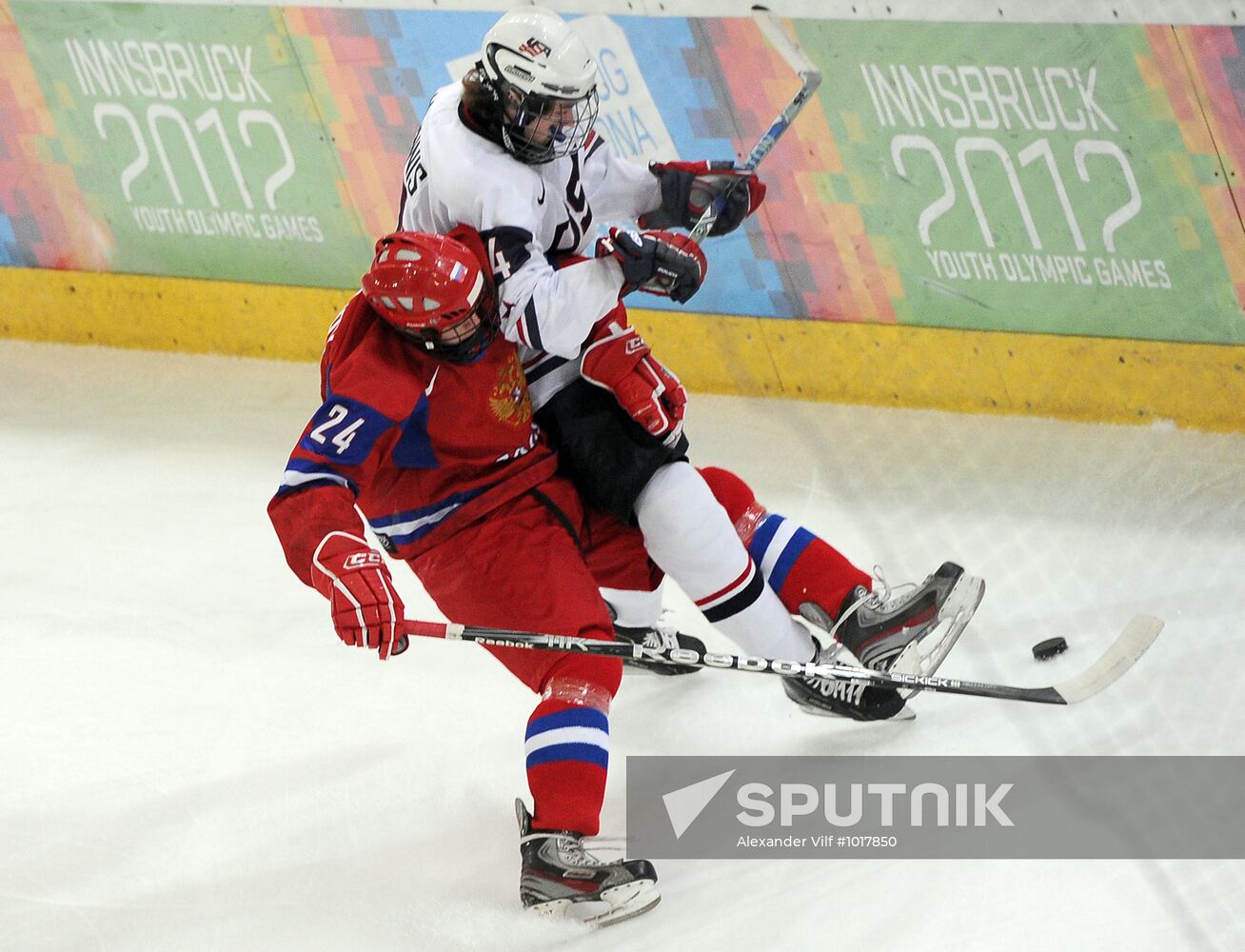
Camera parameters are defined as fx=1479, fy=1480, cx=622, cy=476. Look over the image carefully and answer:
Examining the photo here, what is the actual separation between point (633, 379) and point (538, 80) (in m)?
0.50

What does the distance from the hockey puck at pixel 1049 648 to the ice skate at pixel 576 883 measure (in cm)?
98

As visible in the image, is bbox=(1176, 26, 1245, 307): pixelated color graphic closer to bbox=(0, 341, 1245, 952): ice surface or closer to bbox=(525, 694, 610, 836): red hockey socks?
bbox=(0, 341, 1245, 952): ice surface

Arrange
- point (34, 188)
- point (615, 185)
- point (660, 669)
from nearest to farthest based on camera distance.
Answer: point (615, 185)
point (660, 669)
point (34, 188)

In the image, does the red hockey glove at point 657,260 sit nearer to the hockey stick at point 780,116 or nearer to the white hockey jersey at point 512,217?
the white hockey jersey at point 512,217

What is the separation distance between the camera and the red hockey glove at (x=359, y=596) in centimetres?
206

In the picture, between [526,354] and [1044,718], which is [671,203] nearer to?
[526,354]

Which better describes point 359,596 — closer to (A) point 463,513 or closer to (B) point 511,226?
(A) point 463,513

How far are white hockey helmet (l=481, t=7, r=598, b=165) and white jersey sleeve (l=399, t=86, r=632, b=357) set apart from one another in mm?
52

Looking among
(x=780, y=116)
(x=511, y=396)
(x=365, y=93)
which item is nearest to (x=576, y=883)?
(x=511, y=396)

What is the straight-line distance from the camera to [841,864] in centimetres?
226

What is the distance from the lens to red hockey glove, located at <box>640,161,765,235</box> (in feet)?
8.98

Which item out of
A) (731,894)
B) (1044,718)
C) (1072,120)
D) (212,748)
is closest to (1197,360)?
(1072,120)

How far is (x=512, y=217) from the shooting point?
230 cm

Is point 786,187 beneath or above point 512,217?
above
